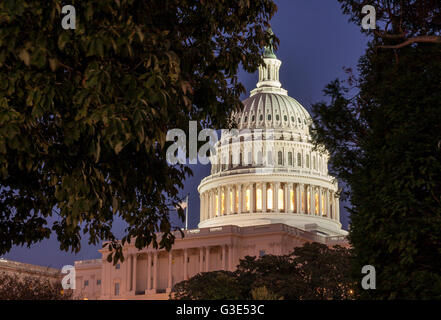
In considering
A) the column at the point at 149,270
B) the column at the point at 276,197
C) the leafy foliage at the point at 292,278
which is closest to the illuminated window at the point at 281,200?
the column at the point at 276,197

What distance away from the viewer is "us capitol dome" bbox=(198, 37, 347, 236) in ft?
475

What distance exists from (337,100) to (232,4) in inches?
401

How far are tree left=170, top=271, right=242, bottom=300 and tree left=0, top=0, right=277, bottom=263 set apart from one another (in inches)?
955

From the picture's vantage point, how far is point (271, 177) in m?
145

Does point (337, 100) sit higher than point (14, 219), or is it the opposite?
point (337, 100)

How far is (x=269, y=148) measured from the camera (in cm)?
14838

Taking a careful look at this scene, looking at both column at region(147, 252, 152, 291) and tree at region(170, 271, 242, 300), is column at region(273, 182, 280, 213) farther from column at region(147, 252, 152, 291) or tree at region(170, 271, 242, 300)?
tree at region(170, 271, 242, 300)

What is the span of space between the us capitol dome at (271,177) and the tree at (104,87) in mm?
122575

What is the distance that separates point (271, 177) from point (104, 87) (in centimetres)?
13041

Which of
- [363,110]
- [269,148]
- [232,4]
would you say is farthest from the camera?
[269,148]

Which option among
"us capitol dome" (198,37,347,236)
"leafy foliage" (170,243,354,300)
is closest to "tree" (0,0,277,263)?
"leafy foliage" (170,243,354,300)

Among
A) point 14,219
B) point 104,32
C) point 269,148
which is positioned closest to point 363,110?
point 14,219

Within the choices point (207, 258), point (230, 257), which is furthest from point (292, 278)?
point (207, 258)
